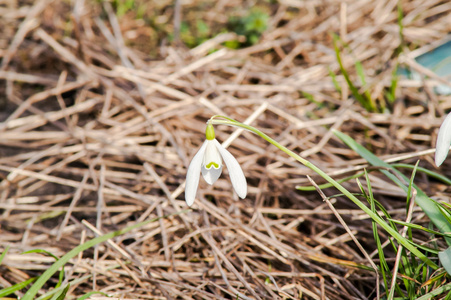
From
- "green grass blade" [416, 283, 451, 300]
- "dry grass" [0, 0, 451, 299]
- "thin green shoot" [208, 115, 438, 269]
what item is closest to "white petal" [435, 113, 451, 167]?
"thin green shoot" [208, 115, 438, 269]

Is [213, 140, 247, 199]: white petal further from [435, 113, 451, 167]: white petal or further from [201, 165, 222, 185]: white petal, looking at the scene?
[435, 113, 451, 167]: white petal

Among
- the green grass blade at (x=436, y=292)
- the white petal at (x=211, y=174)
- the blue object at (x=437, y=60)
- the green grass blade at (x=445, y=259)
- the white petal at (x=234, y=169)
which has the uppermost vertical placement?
the white petal at (x=234, y=169)

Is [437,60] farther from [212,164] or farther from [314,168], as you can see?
[212,164]

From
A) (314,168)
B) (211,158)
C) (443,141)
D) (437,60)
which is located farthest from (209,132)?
(437,60)

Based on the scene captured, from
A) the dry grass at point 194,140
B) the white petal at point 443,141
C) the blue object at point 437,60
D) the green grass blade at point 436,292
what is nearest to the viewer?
the white petal at point 443,141

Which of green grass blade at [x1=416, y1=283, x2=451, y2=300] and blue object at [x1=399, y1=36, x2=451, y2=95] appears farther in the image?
blue object at [x1=399, y1=36, x2=451, y2=95]

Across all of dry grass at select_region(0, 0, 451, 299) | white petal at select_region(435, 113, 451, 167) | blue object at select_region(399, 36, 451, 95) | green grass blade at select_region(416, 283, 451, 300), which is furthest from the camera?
blue object at select_region(399, 36, 451, 95)

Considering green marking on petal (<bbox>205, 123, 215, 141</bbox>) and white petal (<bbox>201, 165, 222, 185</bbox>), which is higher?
green marking on petal (<bbox>205, 123, 215, 141</bbox>)

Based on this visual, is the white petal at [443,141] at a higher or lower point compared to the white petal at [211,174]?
higher

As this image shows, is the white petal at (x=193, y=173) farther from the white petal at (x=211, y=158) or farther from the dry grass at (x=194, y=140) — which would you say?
the dry grass at (x=194, y=140)

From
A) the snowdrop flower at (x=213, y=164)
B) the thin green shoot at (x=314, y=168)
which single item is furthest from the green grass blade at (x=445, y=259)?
the snowdrop flower at (x=213, y=164)
